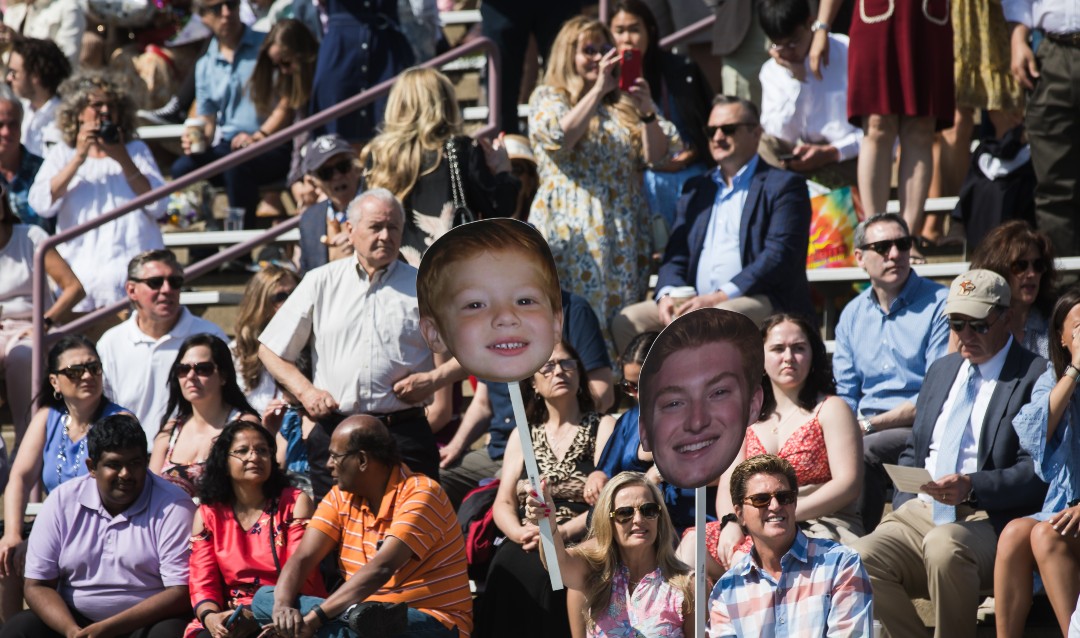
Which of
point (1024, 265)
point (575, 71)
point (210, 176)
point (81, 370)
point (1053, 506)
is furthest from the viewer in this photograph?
point (210, 176)

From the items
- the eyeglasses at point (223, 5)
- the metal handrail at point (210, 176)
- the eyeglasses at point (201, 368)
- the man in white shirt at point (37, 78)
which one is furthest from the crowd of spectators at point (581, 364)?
the eyeglasses at point (223, 5)

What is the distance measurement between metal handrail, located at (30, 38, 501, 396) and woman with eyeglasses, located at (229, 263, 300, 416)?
86 centimetres

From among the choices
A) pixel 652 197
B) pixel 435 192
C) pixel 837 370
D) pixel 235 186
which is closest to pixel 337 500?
pixel 435 192

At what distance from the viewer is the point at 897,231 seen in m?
6.49

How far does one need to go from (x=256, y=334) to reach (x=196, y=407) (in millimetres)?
614

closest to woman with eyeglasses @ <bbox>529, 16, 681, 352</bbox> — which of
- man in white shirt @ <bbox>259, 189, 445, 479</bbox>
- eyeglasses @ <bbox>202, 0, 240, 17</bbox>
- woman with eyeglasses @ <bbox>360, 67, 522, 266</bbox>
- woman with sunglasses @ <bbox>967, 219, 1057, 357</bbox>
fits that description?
woman with eyeglasses @ <bbox>360, 67, 522, 266</bbox>

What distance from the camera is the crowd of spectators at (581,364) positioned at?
5363 millimetres

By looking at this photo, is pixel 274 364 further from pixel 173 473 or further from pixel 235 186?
pixel 235 186

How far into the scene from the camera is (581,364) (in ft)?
20.5

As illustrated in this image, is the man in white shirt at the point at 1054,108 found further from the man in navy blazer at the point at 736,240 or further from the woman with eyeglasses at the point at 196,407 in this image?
the woman with eyeglasses at the point at 196,407

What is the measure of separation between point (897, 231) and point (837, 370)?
0.61 meters

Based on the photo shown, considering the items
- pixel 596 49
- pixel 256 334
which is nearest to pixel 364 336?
pixel 256 334

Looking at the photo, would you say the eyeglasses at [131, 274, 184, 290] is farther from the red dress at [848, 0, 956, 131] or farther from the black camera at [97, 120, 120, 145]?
the red dress at [848, 0, 956, 131]

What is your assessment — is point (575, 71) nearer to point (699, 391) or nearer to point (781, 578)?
point (781, 578)
